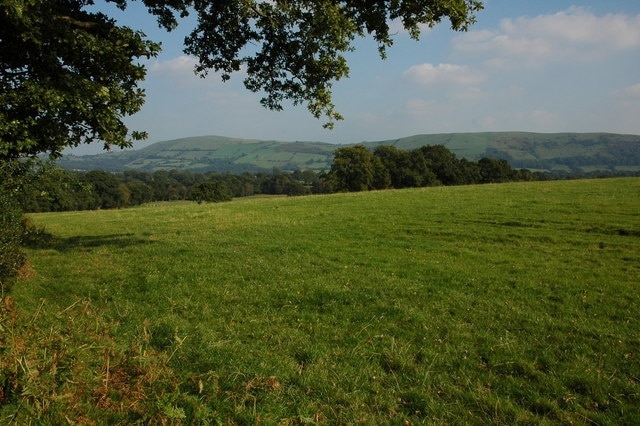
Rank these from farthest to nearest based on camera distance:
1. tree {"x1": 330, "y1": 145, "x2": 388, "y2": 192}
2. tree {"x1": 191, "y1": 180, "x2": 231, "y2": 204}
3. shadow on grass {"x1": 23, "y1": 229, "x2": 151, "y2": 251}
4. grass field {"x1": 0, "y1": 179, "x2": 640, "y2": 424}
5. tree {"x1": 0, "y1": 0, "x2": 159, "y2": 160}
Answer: tree {"x1": 191, "y1": 180, "x2": 231, "y2": 204} → tree {"x1": 330, "y1": 145, "x2": 388, "y2": 192} → shadow on grass {"x1": 23, "y1": 229, "x2": 151, "y2": 251} → tree {"x1": 0, "y1": 0, "x2": 159, "y2": 160} → grass field {"x1": 0, "y1": 179, "x2": 640, "y2": 424}

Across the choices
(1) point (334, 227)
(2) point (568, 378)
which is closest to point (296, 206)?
(1) point (334, 227)

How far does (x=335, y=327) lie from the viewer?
11000mm

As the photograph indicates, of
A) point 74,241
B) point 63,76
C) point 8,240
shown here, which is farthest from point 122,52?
point 74,241

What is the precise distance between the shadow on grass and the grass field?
195 millimetres

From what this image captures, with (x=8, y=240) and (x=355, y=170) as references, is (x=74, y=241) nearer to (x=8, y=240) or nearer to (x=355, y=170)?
(x=8, y=240)

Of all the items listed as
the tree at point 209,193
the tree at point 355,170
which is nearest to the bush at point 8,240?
the tree at point 355,170

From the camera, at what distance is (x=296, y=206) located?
131 ft

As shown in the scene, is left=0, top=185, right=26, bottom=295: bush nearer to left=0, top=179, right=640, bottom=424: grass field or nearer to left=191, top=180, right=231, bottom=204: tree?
left=0, top=179, right=640, bottom=424: grass field

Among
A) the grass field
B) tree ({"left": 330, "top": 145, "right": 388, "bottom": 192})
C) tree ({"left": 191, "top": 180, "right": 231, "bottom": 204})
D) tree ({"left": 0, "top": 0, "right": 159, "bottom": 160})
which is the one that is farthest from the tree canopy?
tree ({"left": 191, "top": 180, "right": 231, "bottom": 204})

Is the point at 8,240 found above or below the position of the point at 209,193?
above

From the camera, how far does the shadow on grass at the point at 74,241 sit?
73.5 feet

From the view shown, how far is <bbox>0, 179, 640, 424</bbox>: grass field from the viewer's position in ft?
21.5

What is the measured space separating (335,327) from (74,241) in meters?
20.3

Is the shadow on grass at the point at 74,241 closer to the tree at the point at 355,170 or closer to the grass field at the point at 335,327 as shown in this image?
the grass field at the point at 335,327
